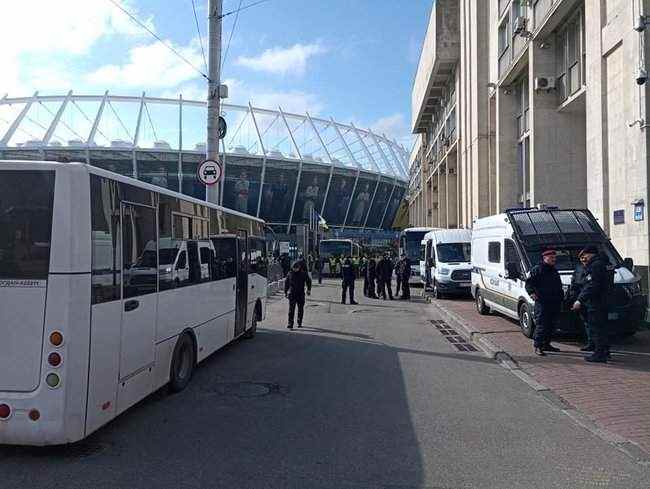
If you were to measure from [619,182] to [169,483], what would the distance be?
12755 millimetres

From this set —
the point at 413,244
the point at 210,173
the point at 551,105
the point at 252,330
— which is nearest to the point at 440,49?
the point at 413,244

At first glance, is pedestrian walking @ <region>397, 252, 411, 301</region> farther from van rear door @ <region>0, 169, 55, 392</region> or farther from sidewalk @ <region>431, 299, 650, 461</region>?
van rear door @ <region>0, 169, 55, 392</region>

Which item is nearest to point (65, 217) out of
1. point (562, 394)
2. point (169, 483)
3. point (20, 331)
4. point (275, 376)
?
point (20, 331)

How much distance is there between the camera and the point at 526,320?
37.3ft

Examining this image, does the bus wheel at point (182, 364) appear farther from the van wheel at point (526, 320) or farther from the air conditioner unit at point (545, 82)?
the air conditioner unit at point (545, 82)

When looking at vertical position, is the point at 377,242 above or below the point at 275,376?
above

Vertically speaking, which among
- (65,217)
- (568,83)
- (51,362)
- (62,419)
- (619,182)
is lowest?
(62,419)

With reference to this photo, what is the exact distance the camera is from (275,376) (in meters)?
8.21

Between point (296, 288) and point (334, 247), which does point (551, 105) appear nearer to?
point (296, 288)

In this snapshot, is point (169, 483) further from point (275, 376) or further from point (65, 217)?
point (275, 376)

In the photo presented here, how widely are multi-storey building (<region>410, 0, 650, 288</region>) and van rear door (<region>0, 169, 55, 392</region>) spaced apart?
466 inches

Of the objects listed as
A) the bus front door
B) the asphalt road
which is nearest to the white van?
the bus front door

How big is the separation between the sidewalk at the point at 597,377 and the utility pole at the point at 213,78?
287 inches

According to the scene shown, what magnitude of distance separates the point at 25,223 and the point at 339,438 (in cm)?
342
